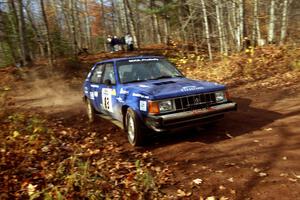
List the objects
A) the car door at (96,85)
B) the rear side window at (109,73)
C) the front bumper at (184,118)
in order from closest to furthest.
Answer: the front bumper at (184,118) → the rear side window at (109,73) → the car door at (96,85)

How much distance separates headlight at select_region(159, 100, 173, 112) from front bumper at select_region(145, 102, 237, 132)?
136mm

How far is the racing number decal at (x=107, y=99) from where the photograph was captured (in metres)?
7.05

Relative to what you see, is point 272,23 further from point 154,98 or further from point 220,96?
point 154,98

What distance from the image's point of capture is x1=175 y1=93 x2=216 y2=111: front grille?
18.6ft

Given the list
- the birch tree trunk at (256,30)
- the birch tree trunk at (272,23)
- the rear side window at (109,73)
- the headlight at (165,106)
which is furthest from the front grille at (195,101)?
the birch tree trunk at (272,23)

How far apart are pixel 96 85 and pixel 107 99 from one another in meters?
0.90

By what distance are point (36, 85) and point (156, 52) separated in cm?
1115

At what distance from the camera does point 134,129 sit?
233 inches

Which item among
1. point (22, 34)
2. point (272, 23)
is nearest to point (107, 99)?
point (272, 23)

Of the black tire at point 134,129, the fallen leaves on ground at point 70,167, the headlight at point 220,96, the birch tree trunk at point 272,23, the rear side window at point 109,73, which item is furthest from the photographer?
the birch tree trunk at point 272,23

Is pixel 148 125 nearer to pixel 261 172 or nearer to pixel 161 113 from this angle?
pixel 161 113

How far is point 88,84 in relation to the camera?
28.7 ft

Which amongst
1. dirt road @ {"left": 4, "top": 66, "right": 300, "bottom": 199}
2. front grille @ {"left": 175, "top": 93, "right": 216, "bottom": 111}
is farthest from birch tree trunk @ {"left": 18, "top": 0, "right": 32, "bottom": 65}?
front grille @ {"left": 175, "top": 93, "right": 216, "bottom": 111}

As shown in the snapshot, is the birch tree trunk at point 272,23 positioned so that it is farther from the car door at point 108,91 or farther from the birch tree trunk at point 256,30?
the car door at point 108,91
